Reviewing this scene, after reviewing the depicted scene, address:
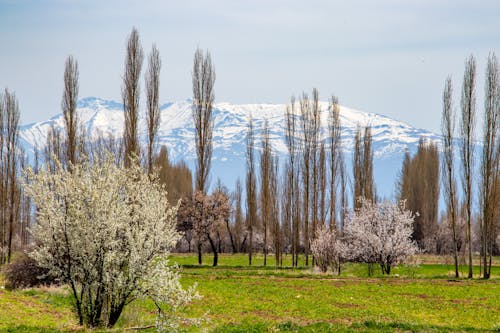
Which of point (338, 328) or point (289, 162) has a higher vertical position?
point (289, 162)

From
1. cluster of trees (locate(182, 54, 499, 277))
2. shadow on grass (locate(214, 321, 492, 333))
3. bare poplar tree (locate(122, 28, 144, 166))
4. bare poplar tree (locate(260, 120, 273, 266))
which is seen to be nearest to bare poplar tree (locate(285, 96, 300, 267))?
cluster of trees (locate(182, 54, 499, 277))

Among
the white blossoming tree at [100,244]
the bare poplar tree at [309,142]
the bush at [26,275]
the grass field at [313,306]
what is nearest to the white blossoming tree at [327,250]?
the grass field at [313,306]

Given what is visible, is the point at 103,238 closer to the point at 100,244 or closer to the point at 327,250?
the point at 100,244

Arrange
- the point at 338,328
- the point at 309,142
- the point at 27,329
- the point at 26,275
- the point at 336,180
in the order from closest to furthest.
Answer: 1. the point at 27,329
2. the point at 338,328
3. the point at 26,275
4. the point at 309,142
5. the point at 336,180

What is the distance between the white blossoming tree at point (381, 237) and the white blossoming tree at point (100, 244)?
27963 mm

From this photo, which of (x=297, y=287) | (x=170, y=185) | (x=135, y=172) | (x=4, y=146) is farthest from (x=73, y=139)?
(x=170, y=185)

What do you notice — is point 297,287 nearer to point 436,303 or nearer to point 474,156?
point 436,303

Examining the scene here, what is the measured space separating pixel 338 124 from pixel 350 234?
47.0 ft

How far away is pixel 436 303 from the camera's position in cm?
2352

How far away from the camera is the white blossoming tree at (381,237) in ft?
133

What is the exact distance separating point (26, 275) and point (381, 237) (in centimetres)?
2496

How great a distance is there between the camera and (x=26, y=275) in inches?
1111

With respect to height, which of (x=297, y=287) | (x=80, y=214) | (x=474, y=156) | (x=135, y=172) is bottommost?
(x=297, y=287)

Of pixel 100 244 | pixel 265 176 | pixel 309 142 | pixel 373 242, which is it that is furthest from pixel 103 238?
pixel 265 176
